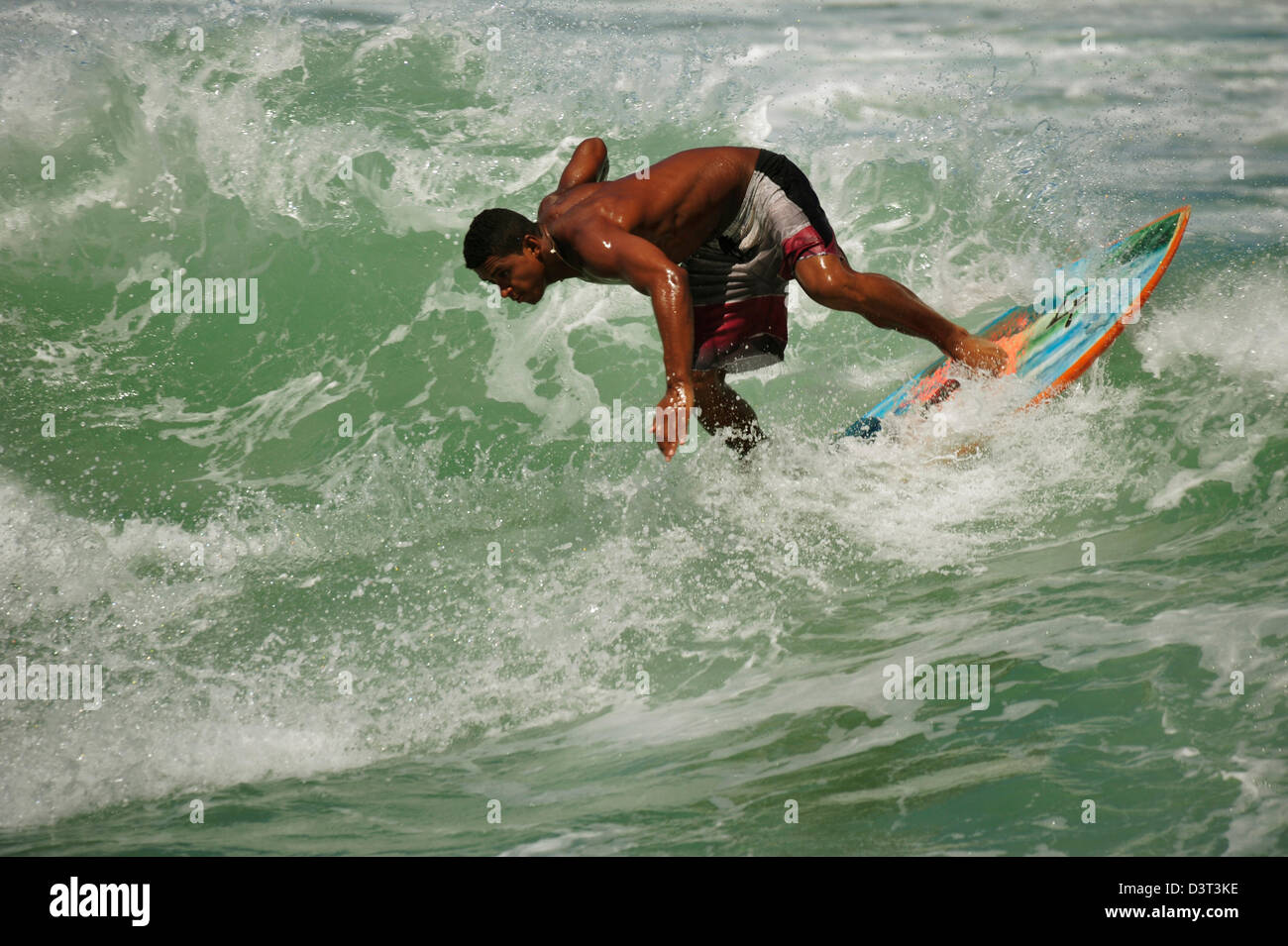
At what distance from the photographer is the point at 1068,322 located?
5590 millimetres

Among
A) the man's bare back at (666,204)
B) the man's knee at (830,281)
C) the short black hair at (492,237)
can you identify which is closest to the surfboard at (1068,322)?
the man's knee at (830,281)

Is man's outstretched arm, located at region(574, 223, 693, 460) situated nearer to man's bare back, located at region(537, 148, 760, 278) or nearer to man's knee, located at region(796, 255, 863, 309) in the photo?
man's bare back, located at region(537, 148, 760, 278)

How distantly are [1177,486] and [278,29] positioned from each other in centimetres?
665

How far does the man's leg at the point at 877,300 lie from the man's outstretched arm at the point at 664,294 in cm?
72

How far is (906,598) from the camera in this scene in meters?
4.30

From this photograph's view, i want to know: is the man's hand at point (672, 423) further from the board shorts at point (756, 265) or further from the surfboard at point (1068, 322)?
the surfboard at point (1068, 322)

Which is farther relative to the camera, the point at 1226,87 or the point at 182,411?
the point at 1226,87

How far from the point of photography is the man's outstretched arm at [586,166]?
4898 millimetres

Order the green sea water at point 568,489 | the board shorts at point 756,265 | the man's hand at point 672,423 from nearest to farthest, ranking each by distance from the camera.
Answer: the green sea water at point 568,489
the man's hand at point 672,423
the board shorts at point 756,265

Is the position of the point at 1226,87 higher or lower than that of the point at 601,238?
higher

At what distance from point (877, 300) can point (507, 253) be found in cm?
151

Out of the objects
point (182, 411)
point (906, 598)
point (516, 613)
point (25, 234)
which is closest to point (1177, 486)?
point (906, 598)
